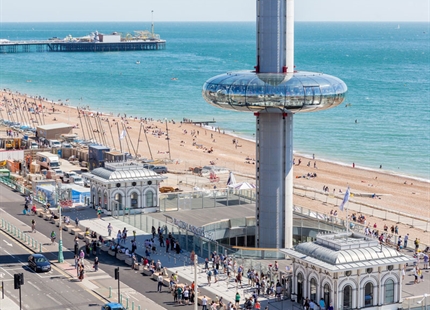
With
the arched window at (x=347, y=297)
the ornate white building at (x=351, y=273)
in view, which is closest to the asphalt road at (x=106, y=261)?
the ornate white building at (x=351, y=273)

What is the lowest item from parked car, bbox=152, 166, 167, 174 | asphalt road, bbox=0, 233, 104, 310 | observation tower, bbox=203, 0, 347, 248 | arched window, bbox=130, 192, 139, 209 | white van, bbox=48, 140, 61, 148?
parked car, bbox=152, 166, 167, 174

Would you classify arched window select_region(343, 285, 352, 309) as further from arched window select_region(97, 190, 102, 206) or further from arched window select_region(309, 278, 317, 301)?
arched window select_region(97, 190, 102, 206)

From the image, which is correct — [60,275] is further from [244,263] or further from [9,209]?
[9,209]

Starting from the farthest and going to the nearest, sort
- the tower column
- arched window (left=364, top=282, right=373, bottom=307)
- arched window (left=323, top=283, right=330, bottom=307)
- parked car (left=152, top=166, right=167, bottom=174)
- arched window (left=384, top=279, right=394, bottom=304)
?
1. parked car (left=152, top=166, right=167, bottom=174)
2. the tower column
3. arched window (left=384, top=279, right=394, bottom=304)
4. arched window (left=364, top=282, right=373, bottom=307)
5. arched window (left=323, top=283, right=330, bottom=307)

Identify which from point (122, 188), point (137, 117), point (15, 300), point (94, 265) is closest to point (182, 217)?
point (122, 188)

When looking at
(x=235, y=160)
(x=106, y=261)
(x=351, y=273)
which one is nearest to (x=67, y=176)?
(x=106, y=261)

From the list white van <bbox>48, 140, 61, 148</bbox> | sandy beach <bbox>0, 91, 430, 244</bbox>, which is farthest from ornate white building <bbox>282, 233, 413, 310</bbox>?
white van <bbox>48, 140, 61, 148</bbox>
